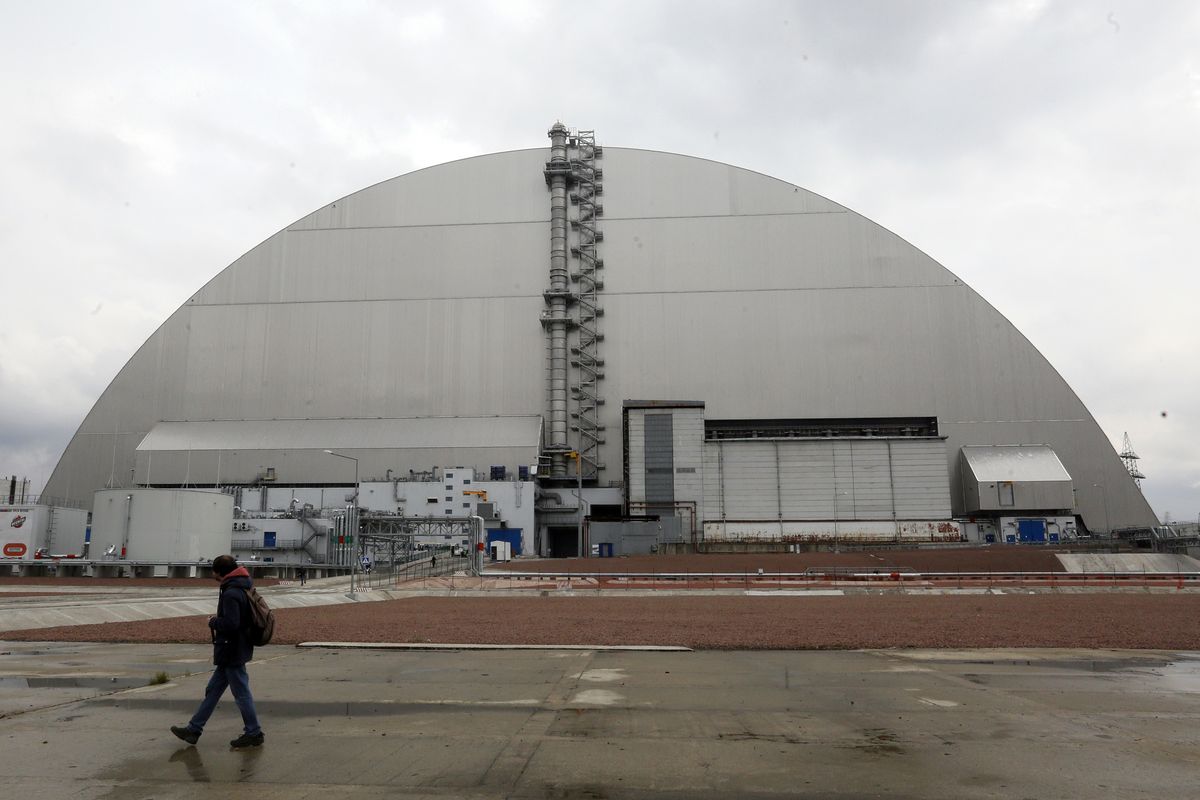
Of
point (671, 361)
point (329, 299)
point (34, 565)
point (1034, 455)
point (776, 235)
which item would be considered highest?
point (776, 235)

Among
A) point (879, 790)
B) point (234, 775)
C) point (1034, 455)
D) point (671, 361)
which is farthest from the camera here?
point (671, 361)

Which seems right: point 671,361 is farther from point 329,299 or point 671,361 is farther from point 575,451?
point 329,299

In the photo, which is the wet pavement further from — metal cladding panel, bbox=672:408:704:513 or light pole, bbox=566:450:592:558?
light pole, bbox=566:450:592:558

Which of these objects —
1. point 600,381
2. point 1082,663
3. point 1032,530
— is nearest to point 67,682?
point 1082,663

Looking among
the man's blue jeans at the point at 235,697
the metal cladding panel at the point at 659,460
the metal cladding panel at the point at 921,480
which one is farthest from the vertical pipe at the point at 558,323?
the man's blue jeans at the point at 235,697

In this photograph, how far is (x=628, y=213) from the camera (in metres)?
73.4

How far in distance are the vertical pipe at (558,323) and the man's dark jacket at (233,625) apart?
60392mm

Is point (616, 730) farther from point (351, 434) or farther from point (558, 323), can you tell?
point (351, 434)

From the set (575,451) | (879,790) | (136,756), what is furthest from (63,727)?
(575,451)

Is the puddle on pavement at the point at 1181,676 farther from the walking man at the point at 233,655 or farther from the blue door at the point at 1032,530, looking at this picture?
the blue door at the point at 1032,530

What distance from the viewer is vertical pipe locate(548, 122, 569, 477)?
225 ft

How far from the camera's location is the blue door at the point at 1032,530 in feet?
202

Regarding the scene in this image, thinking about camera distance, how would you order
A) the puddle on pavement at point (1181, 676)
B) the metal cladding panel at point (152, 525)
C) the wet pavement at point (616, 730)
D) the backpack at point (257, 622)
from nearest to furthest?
the wet pavement at point (616, 730), the backpack at point (257, 622), the puddle on pavement at point (1181, 676), the metal cladding panel at point (152, 525)

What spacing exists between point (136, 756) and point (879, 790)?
5.74m
